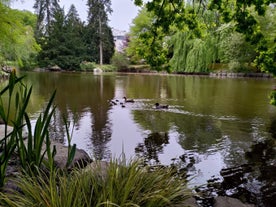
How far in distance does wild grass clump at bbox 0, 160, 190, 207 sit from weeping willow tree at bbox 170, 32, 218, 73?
24.4 m

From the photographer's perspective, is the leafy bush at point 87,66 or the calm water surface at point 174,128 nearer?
the calm water surface at point 174,128

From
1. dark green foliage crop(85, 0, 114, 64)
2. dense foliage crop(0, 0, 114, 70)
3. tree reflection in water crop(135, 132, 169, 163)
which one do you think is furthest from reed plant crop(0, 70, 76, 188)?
dark green foliage crop(85, 0, 114, 64)

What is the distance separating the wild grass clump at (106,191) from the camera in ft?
5.73

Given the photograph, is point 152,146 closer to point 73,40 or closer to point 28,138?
point 28,138

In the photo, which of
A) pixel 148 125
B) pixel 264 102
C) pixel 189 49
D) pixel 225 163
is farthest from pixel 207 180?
pixel 189 49

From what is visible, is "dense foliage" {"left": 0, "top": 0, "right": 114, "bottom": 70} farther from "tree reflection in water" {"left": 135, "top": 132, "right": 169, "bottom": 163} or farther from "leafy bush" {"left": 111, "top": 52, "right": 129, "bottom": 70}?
"tree reflection in water" {"left": 135, "top": 132, "right": 169, "bottom": 163}

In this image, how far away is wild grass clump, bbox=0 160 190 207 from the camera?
5.73ft

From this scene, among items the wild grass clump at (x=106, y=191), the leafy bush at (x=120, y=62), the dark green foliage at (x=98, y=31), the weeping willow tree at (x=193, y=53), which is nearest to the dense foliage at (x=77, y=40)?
the dark green foliage at (x=98, y=31)

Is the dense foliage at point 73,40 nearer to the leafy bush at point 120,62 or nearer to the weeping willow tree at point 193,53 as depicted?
the leafy bush at point 120,62

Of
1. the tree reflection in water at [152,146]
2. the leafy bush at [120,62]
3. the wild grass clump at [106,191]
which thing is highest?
the leafy bush at [120,62]

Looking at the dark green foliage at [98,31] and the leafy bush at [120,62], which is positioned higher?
the dark green foliage at [98,31]

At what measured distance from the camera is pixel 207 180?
13.8 ft

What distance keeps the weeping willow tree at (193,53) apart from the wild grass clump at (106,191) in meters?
24.4

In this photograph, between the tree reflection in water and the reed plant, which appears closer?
the reed plant
